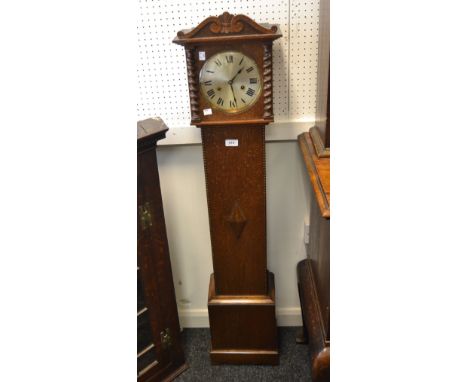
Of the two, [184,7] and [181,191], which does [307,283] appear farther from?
[184,7]

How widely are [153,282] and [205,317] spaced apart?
649 mm

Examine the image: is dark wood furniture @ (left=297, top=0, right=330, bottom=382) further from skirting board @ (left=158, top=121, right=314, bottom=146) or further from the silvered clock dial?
the silvered clock dial

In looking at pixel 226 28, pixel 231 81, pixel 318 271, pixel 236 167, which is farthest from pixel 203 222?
pixel 226 28

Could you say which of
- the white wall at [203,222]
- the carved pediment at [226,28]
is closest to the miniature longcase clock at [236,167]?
the carved pediment at [226,28]

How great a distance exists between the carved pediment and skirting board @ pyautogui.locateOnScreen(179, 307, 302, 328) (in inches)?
60.3

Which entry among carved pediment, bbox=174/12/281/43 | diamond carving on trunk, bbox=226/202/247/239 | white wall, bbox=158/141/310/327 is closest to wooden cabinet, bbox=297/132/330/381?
white wall, bbox=158/141/310/327

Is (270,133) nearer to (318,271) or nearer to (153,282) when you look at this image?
(318,271)

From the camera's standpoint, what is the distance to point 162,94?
190 centimetres

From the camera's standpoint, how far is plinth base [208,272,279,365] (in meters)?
2.00

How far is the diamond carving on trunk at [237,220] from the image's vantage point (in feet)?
6.00

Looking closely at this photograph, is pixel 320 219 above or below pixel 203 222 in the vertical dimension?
above

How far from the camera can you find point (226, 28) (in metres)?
1.52

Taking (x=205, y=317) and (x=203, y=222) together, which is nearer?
(x=203, y=222)
